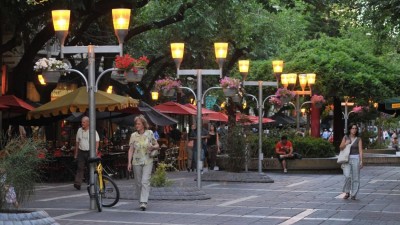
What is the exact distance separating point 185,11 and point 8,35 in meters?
5.55

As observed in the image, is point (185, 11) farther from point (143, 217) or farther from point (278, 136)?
point (143, 217)

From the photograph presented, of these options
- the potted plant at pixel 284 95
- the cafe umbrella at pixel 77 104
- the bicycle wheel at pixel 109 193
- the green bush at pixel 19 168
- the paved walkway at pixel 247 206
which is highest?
the potted plant at pixel 284 95

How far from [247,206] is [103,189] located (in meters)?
2.68

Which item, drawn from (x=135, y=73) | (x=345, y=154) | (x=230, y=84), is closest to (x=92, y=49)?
(x=135, y=73)

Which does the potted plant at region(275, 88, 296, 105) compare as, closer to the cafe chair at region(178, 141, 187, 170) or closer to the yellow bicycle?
the cafe chair at region(178, 141, 187, 170)

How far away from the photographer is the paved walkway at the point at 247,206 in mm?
13180

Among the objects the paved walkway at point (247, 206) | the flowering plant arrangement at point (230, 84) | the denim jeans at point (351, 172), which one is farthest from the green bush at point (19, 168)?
the flowering plant arrangement at point (230, 84)

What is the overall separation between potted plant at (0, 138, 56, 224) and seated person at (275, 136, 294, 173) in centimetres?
1721

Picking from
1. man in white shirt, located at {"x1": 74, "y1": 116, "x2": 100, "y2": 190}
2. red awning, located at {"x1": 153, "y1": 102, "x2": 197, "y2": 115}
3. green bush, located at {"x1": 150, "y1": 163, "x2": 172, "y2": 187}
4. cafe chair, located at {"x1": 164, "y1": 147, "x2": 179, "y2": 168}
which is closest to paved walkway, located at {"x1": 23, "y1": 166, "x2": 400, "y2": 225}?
man in white shirt, located at {"x1": 74, "y1": 116, "x2": 100, "y2": 190}

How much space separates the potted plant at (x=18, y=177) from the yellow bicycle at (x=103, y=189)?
4519 mm

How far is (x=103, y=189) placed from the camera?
48.2 ft

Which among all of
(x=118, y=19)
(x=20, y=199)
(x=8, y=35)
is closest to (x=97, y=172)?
(x=118, y=19)

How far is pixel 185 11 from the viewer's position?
2683 centimetres

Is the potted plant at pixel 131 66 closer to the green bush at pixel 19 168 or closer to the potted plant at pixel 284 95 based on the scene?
the green bush at pixel 19 168
